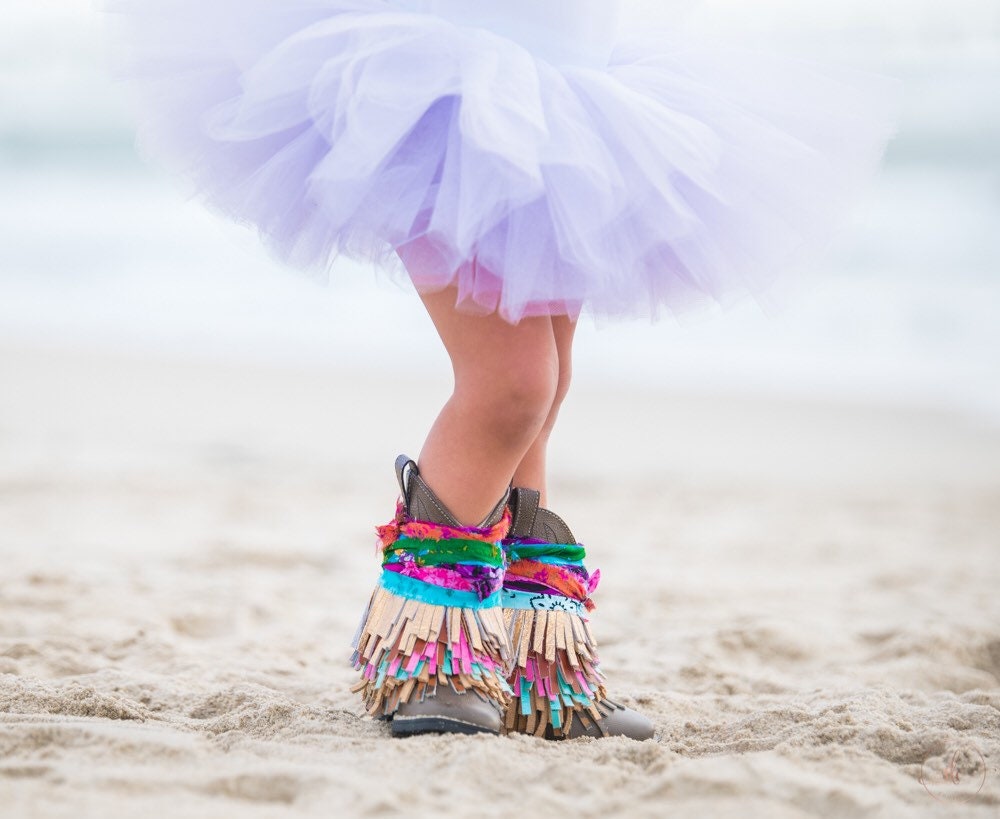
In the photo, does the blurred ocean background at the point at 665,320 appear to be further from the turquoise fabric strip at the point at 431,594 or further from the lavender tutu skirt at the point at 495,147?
the turquoise fabric strip at the point at 431,594

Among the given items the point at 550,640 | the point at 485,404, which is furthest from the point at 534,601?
the point at 485,404

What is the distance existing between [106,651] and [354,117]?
128 centimetres

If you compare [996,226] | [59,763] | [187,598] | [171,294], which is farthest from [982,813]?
[996,226]

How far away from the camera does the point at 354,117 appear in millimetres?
1347

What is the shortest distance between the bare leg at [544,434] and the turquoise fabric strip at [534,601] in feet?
0.48

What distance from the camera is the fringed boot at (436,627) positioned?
1.48 metres

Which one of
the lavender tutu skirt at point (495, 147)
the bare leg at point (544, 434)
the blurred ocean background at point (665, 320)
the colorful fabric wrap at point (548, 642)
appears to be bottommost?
the colorful fabric wrap at point (548, 642)

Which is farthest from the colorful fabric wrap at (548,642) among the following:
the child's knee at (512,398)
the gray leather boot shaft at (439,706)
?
the child's knee at (512,398)

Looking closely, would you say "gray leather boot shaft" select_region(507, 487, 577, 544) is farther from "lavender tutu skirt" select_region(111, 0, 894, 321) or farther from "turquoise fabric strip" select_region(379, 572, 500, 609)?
"lavender tutu skirt" select_region(111, 0, 894, 321)

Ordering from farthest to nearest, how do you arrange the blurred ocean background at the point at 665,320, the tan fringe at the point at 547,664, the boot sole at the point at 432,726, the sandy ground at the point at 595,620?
the blurred ocean background at the point at 665,320, the tan fringe at the point at 547,664, the boot sole at the point at 432,726, the sandy ground at the point at 595,620

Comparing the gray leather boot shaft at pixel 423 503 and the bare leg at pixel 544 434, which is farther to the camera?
the bare leg at pixel 544 434

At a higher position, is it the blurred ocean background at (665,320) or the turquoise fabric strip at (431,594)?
the blurred ocean background at (665,320)

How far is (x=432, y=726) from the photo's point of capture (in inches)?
57.6

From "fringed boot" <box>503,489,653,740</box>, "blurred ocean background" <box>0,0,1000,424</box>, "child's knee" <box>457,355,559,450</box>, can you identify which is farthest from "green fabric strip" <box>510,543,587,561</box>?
"blurred ocean background" <box>0,0,1000,424</box>
